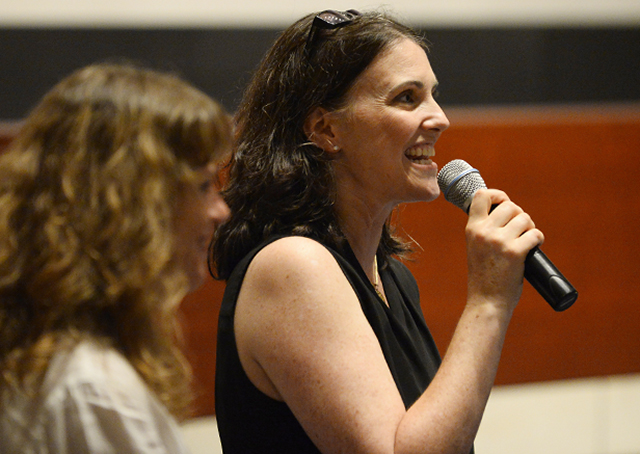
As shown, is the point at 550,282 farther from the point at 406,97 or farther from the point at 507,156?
the point at 507,156

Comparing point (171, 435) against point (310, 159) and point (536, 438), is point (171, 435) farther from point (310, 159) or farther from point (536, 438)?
point (536, 438)

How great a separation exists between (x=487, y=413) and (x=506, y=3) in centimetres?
175

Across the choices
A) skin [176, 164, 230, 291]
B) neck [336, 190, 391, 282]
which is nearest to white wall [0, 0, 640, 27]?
neck [336, 190, 391, 282]

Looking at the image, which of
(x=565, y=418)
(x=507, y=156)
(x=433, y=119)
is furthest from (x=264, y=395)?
(x=565, y=418)

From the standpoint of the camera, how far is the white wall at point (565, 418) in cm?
251

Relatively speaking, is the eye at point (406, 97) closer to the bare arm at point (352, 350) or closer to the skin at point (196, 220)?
the bare arm at point (352, 350)

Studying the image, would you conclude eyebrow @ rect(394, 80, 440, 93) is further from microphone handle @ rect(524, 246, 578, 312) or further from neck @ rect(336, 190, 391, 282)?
microphone handle @ rect(524, 246, 578, 312)

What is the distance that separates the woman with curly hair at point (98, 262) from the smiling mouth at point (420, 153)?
49 centimetres

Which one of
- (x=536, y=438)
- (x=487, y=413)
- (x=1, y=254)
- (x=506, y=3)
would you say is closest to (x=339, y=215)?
(x=1, y=254)

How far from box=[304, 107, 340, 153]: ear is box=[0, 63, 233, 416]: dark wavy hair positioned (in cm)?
43

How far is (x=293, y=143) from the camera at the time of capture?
1.18 metres

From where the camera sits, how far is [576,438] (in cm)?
262

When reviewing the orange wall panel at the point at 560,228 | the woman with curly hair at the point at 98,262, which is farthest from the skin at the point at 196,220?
the orange wall panel at the point at 560,228

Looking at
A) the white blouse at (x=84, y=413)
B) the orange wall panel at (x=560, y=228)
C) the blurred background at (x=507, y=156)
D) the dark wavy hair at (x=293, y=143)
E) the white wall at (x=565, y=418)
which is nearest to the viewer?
the white blouse at (x=84, y=413)
